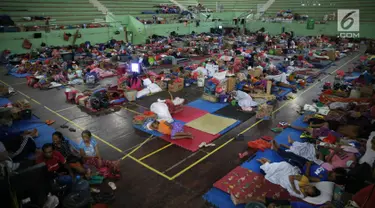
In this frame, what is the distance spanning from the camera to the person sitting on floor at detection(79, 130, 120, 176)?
621 centimetres

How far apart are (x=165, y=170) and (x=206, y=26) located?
1119 inches

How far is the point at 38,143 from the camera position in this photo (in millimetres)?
7453

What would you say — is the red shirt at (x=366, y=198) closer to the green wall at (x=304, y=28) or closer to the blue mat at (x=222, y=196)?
the blue mat at (x=222, y=196)

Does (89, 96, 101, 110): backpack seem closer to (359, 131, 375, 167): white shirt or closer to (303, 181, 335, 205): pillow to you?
(303, 181, 335, 205): pillow

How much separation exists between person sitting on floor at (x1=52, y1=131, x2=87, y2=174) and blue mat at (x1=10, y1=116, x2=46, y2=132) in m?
3.24

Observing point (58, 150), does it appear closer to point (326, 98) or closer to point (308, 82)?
point (326, 98)

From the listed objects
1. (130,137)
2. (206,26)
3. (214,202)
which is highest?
(206,26)

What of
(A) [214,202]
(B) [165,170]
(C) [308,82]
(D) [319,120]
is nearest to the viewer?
(A) [214,202]

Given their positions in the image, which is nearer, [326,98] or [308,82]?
[326,98]

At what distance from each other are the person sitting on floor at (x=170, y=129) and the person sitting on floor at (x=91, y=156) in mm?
1965

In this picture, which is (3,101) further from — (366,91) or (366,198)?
(366,91)

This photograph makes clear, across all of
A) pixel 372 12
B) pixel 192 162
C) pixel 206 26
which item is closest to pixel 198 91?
pixel 192 162

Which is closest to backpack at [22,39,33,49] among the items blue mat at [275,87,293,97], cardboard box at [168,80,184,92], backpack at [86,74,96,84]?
backpack at [86,74,96,84]

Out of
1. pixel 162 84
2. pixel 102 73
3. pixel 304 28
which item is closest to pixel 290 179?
pixel 162 84
